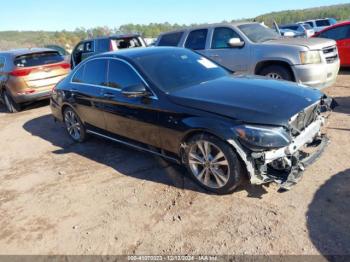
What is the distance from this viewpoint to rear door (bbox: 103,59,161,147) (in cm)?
426

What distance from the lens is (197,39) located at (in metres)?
8.34

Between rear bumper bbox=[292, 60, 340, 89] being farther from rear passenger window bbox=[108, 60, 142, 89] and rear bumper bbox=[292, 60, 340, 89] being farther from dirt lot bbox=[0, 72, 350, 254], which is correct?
rear passenger window bbox=[108, 60, 142, 89]

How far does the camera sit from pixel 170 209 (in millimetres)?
3725

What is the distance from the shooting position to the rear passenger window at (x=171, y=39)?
8.65 m

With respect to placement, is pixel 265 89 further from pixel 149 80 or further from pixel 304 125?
pixel 149 80

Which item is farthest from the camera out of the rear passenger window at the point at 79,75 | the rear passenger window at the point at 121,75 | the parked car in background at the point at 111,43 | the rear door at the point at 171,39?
the parked car in background at the point at 111,43

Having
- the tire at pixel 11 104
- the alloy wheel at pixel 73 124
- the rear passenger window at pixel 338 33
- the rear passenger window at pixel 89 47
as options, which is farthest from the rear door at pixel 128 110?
the rear passenger window at pixel 338 33

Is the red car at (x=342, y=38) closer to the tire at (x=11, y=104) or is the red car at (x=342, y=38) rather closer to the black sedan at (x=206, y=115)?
the black sedan at (x=206, y=115)

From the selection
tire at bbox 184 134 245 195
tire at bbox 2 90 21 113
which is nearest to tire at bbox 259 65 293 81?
tire at bbox 184 134 245 195

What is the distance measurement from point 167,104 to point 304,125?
1628mm

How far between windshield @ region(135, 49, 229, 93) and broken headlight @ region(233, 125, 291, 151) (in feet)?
4.06

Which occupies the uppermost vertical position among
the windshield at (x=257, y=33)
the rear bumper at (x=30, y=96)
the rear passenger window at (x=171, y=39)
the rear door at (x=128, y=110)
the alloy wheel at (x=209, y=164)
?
the windshield at (x=257, y=33)

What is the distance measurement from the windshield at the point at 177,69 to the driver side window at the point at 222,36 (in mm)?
2903

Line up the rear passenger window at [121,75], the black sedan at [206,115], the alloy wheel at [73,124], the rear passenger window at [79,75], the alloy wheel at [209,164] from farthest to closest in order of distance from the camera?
the alloy wheel at [73,124]
the rear passenger window at [79,75]
the rear passenger window at [121,75]
the alloy wheel at [209,164]
the black sedan at [206,115]
